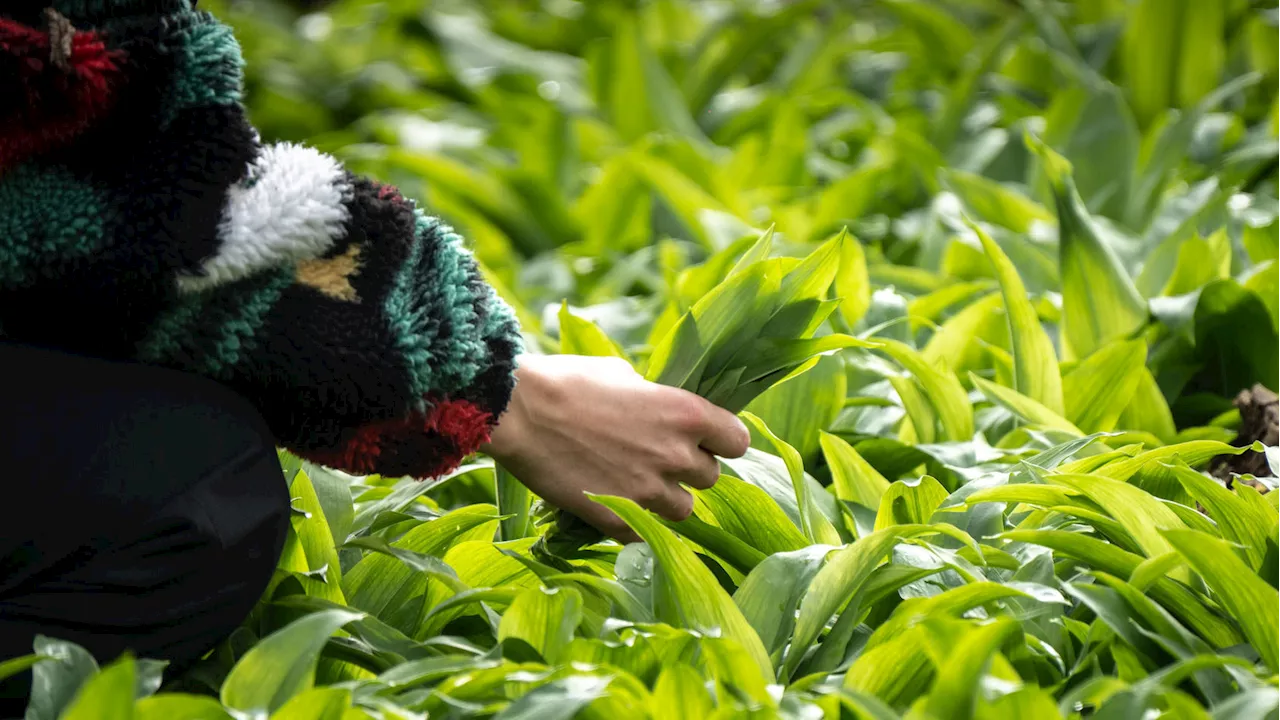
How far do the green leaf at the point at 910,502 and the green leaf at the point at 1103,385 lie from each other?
43 cm

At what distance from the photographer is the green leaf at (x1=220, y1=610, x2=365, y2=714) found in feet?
3.73

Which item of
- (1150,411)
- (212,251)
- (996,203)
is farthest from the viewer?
(996,203)

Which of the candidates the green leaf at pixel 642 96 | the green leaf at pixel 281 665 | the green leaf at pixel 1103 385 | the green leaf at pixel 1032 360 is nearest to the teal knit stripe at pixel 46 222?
the green leaf at pixel 281 665

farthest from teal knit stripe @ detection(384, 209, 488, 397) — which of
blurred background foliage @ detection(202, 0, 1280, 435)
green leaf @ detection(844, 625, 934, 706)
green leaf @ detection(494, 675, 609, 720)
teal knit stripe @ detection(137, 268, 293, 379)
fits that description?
blurred background foliage @ detection(202, 0, 1280, 435)

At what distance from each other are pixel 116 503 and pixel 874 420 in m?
1.15

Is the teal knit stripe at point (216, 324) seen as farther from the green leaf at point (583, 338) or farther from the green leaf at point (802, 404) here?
the green leaf at point (802, 404)

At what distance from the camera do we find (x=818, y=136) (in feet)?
11.7

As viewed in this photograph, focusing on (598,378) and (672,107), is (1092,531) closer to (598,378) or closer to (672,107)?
(598,378)

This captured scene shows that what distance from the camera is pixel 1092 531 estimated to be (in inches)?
60.1

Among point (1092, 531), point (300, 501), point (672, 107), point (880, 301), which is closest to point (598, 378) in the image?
point (300, 501)

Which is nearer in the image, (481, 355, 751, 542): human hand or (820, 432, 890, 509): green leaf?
(481, 355, 751, 542): human hand

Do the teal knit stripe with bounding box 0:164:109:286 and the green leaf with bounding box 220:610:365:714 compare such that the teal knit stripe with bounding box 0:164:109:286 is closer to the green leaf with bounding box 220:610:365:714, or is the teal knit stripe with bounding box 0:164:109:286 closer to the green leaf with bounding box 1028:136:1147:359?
the green leaf with bounding box 220:610:365:714

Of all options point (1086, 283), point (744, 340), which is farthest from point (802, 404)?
point (1086, 283)

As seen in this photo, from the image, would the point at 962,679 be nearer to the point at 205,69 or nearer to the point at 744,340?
the point at 744,340
